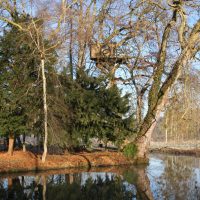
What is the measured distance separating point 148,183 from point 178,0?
478 inches

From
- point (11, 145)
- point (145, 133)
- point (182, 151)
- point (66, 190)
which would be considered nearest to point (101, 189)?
point (66, 190)

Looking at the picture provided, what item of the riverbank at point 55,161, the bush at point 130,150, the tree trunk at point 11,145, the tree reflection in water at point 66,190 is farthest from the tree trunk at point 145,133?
the tree reflection in water at point 66,190

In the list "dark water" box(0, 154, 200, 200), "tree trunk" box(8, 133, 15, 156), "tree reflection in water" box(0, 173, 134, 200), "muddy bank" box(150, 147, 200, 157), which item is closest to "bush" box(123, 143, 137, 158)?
"muddy bank" box(150, 147, 200, 157)

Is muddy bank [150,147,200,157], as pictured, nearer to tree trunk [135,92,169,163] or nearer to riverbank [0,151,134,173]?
tree trunk [135,92,169,163]

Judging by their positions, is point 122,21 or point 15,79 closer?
point 15,79

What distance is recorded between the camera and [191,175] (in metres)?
17.0

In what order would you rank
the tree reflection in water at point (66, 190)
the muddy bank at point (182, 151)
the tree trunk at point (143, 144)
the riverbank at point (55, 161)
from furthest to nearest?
the muddy bank at point (182, 151)
the tree trunk at point (143, 144)
the riverbank at point (55, 161)
the tree reflection in water at point (66, 190)

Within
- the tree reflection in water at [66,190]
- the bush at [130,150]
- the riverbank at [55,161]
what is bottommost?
the tree reflection in water at [66,190]

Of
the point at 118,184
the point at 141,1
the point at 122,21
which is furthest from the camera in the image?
the point at 122,21

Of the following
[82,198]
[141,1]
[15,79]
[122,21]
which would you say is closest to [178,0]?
[141,1]

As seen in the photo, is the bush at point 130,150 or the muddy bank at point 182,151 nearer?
the bush at point 130,150

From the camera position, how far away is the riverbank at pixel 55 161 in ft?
63.8

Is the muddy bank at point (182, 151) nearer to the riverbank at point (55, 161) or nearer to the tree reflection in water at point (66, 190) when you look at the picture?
the riverbank at point (55, 161)

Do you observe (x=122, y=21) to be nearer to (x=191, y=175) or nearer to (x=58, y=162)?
(x=58, y=162)
